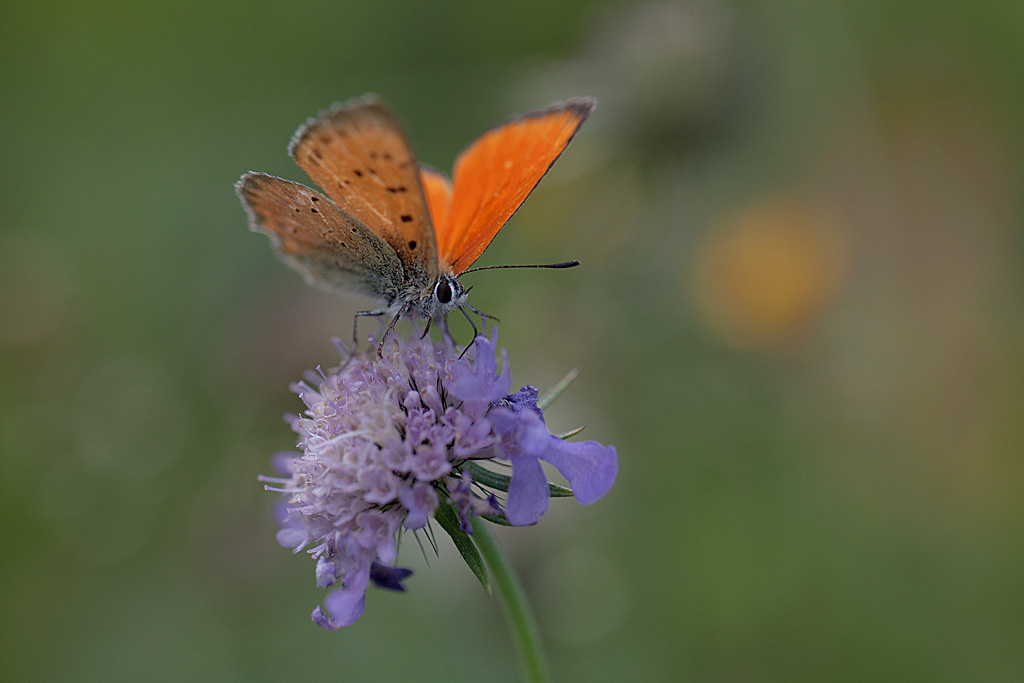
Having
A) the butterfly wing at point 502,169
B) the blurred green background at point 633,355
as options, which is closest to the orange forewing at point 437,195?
the butterfly wing at point 502,169

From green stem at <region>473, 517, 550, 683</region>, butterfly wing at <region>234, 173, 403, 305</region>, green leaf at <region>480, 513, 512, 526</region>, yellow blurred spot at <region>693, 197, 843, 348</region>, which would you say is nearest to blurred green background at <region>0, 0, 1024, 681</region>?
yellow blurred spot at <region>693, 197, 843, 348</region>

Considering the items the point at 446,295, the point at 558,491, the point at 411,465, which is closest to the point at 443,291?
the point at 446,295

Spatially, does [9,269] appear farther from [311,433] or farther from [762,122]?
[762,122]

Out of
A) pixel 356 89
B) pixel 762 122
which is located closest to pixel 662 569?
pixel 762 122

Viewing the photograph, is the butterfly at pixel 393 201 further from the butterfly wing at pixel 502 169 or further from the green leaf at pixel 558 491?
the green leaf at pixel 558 491

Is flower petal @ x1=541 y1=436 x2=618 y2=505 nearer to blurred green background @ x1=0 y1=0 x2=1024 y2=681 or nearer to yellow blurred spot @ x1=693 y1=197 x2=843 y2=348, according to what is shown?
blurred green background @ x1=0 y1=0 x2=1024 y2=681
